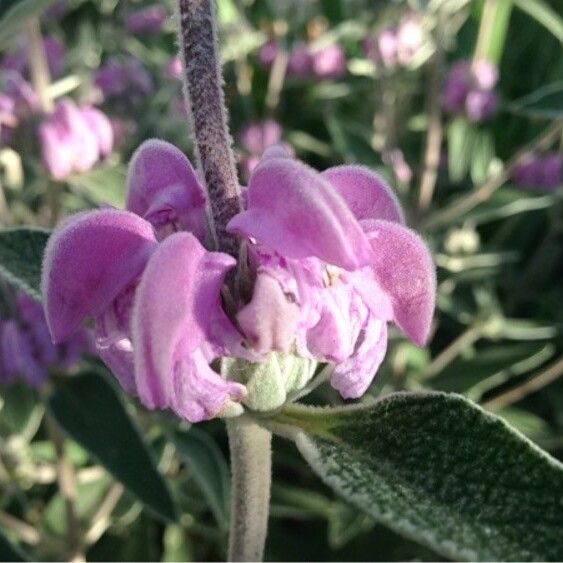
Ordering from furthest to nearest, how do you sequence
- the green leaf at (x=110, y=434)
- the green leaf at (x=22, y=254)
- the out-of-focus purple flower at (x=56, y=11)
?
the out-of-focus purple flower at (x=56, y=11)
the green leaf at (x=110, y=434)
the green leaf at (x=22, y=254)

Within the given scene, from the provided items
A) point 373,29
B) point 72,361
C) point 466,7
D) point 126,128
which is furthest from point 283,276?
point 466,7

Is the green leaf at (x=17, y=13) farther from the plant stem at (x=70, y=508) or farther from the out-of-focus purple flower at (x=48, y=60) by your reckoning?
the out-of-focus purple flower at (x=48, y=60)

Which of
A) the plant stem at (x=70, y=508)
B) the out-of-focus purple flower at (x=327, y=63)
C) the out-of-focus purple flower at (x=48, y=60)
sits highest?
the out-of-focus purple flower at (x=48, y=60)

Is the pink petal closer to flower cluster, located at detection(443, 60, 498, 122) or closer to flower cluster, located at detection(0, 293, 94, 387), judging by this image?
flower cluster, located at detection(0, 293, 94, 387)

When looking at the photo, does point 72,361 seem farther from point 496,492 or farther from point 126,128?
point 496,492

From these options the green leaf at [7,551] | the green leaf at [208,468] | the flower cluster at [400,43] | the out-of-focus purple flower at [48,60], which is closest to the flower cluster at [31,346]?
the green leaf at [208,468]

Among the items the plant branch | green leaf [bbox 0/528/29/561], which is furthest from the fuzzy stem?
the plant branch
